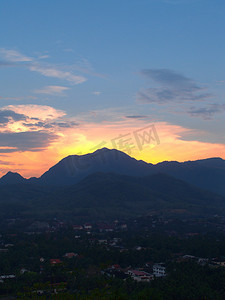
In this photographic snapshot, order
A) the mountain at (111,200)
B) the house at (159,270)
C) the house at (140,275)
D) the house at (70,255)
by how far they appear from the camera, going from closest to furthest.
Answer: the house at (140,275) → the house at (159,270) → the house at (70,255) → the mountain at (111,200)

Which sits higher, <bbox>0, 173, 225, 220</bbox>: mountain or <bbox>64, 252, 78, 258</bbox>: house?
<bbox>0, 173, 225, 220</bbox>: mountain

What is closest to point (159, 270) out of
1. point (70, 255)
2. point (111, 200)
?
point (70, 255)

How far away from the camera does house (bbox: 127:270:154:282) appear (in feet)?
141

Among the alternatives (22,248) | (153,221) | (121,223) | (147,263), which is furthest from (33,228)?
(147,263)

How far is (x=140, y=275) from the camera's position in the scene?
44531mm

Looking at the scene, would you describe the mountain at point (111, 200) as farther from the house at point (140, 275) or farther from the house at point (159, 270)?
the house at point (140, 275)

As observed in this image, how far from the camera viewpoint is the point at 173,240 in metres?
67.0

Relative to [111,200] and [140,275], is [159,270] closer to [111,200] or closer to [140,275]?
[140,275]

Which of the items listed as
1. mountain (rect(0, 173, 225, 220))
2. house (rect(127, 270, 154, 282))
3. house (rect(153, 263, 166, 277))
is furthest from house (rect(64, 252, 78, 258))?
mountain (rect(0, 173, 225, 220))

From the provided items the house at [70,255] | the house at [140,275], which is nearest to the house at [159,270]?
the house at [140,275]

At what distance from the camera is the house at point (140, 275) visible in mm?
42969

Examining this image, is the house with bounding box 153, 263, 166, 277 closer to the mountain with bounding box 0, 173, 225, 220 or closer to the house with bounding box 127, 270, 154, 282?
the house with bounding box 127, 270, 154, 282

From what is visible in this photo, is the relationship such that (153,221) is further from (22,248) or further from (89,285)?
(89,285)

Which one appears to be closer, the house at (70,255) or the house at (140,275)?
the house at (140,275)
